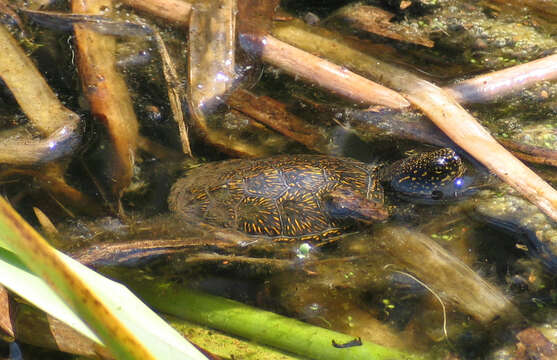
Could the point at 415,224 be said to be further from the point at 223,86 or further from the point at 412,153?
the point at 223,86

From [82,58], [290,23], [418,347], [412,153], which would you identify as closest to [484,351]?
[418,347]

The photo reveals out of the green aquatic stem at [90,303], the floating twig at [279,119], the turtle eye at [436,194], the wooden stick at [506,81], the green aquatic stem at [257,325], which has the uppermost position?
the green aquatic stem at [90,303]

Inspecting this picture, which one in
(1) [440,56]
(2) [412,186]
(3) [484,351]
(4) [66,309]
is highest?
(4) [66,309]

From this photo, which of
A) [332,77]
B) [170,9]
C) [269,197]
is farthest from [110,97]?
[332,77]

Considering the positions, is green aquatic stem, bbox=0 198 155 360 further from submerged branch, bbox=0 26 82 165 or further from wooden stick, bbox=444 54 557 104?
wooden stick, bbox=444 54 557 104

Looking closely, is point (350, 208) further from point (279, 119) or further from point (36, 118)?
point (36, 118)

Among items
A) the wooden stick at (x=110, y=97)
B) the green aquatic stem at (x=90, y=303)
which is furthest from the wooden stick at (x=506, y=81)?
the green aquatic stem at (x=90, y=303)

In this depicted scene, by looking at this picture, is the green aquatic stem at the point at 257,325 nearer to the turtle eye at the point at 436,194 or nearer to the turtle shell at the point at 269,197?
the turtle shell at the point at 269,197
